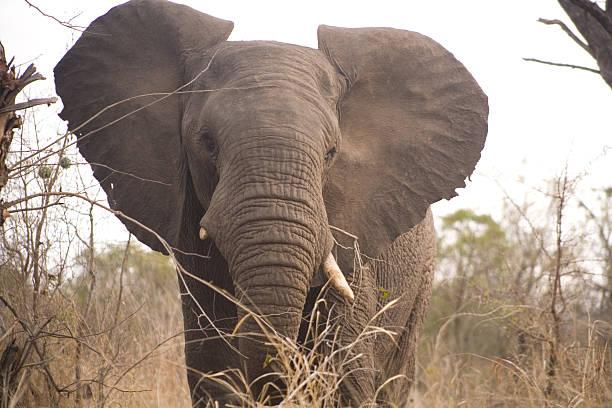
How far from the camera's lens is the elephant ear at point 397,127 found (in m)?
4.39

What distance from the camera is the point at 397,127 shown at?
4.61 metres

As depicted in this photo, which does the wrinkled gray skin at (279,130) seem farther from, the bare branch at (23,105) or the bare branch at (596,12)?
the bare branch at (596,12)

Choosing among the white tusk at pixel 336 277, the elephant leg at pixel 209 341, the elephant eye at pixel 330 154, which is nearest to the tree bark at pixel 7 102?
the elephant leg at pixel 209 341

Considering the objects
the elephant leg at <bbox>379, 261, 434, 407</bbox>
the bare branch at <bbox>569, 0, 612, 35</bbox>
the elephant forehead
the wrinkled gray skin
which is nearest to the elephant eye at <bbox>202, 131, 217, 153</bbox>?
the wrinkled gray skin

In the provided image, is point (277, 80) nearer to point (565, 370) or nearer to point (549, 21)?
point (549, 21)

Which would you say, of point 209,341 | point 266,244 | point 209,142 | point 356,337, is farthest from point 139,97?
point 356,337

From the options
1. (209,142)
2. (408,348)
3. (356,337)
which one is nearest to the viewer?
(209,142)

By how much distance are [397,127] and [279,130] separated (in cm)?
118

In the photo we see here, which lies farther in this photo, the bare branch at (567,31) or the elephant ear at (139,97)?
the bare branch at (567,31)

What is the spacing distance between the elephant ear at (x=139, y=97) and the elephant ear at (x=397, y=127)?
760 millimetres

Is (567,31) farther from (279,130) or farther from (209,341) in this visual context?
(209,341)

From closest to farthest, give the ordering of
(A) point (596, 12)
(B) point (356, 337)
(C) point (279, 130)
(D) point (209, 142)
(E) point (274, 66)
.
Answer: (C) point (279, 130) → (D) point (209, 142) → (E) point (274, 66) → (B) point (356, 337) → (A) point (596, 12)

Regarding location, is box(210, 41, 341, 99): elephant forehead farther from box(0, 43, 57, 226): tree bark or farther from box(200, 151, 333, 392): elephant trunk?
box(0, 43, 57, 226): tree bark

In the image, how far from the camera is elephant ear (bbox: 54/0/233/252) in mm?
4363
